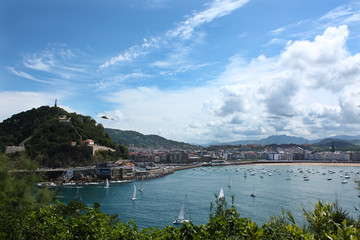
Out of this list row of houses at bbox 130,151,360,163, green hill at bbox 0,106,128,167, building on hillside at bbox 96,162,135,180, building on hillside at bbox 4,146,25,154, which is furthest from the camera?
row of houses at bbox 130,151,360,163

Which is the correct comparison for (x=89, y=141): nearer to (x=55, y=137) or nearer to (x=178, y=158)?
(x=55, y=137)

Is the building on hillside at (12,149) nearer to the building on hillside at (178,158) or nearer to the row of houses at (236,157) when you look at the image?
the row of houses at (236,157)

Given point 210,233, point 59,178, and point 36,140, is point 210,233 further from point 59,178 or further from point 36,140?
point 36,140

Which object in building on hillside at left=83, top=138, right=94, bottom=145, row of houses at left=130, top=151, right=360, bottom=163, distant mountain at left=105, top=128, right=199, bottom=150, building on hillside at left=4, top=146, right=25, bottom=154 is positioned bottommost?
row of houses at left=130, top=151, right=360, bottom=163

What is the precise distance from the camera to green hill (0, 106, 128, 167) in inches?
2096

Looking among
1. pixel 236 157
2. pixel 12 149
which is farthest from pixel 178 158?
pixel 12 149

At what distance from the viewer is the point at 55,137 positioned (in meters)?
56.8

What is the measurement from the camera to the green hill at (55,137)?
53.2m

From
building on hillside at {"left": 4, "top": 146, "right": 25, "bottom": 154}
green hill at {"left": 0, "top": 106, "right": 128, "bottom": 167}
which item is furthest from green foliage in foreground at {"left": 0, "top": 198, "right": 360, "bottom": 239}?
building on hillside at {"left": 4, "top": 146, "right": 25, "bottom": 154}

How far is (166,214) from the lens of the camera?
21406mm

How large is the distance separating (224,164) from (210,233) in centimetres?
8529

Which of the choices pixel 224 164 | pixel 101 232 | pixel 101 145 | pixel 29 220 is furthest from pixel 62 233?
pixel 224 164

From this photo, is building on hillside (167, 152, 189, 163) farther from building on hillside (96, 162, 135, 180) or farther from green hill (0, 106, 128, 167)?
building on hillside (96, 162, 135, 180)

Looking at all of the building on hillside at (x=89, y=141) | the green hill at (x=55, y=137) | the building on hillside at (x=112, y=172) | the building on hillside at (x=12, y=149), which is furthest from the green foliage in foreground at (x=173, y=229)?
the building on hillside at (x=89, y=141)
